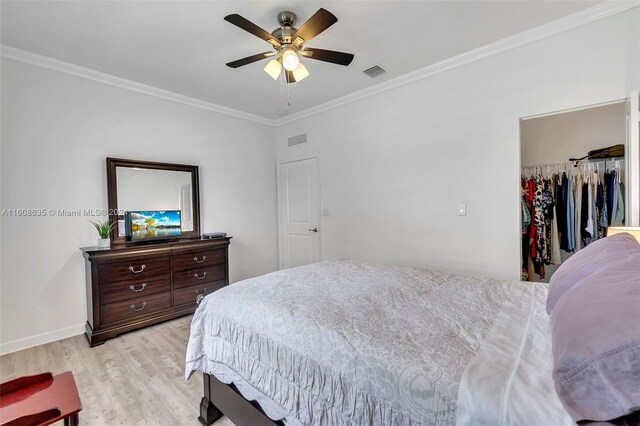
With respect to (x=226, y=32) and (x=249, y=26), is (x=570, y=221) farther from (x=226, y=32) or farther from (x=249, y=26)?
(x=226, y=32)

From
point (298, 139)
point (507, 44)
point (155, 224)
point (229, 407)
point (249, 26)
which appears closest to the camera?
point (229, 407)

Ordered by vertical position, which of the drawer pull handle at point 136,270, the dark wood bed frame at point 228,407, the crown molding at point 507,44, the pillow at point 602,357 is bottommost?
the dark wood bed frame at point 228,407

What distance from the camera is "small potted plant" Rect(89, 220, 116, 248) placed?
9.30ft

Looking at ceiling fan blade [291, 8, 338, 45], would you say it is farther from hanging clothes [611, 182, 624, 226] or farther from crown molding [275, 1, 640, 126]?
hanging clothes [611, 182, 624, 226]

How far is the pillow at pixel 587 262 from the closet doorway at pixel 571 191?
1.56 meters

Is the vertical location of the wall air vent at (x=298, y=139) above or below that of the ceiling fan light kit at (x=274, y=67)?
below

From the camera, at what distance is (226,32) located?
234 cm

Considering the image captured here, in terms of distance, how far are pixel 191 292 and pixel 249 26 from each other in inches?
108

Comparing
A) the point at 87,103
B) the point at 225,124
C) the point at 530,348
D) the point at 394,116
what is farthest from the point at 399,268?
the point at 87,103

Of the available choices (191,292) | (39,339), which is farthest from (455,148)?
(39,339)

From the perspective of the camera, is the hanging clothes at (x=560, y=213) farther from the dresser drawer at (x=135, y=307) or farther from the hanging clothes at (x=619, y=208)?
the dresser drawer at (x=135, y=307)

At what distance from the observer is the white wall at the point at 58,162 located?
256cm

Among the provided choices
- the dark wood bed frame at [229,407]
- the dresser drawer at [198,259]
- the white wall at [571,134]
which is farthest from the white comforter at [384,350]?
the white wall at [571,134]

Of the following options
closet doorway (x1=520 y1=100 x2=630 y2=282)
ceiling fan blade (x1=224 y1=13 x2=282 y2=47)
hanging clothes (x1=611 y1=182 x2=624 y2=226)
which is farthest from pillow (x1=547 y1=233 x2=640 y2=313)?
ceiling fan blade (x1=224 y1=13 x2=282 y2=47)
